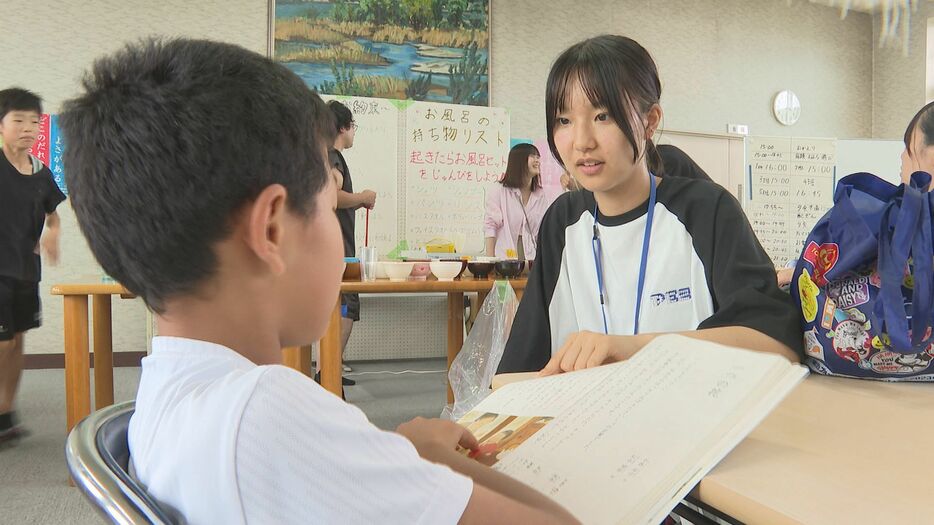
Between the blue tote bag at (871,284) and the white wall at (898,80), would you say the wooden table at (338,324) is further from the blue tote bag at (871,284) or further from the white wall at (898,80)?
the white wall at (898,80)

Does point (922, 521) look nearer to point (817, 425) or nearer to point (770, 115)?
point (817, 425)

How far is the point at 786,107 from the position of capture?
5824 mm

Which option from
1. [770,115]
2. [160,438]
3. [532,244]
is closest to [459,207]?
[532,244]

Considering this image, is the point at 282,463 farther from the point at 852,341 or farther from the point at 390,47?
the point at 390,47

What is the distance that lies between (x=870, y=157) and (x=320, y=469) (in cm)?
568

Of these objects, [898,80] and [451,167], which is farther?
[898,80]

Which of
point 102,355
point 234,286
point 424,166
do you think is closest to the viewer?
point 234,286

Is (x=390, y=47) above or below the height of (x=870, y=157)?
above

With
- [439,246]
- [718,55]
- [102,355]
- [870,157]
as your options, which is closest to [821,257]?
[102,355]

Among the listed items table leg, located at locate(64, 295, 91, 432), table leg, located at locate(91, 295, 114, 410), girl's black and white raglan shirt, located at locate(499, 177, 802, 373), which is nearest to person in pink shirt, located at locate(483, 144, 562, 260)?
table leg, located at locate(91, 295, 114, 410)

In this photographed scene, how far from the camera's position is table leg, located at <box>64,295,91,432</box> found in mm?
2344

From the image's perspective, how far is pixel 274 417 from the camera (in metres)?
0.33

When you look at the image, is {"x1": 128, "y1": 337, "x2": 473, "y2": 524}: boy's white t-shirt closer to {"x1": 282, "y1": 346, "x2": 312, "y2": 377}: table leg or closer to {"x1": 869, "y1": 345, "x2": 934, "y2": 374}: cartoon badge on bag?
{"x1": 869, "y1": 345, "x2": 934, "y2": 374}: cartoon badge on bag

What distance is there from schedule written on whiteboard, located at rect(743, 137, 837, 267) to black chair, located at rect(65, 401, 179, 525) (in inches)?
186
